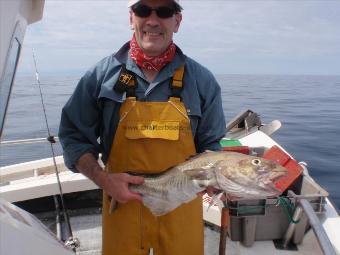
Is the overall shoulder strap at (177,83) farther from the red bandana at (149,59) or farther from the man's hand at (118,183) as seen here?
the man's hand at (118,183)

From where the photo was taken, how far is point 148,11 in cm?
275

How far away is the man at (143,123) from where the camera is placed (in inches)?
109

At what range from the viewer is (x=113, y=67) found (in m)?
2.89

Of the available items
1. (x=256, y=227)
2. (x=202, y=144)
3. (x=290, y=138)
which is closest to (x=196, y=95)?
(x=202, y=144)

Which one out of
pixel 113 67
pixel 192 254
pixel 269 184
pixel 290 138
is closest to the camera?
pixel 269 184

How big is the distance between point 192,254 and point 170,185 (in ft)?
2.48

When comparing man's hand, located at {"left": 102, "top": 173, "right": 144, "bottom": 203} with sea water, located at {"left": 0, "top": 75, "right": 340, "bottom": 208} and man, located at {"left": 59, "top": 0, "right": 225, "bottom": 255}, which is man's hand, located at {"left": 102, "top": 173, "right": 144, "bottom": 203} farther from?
sea water, located at {"left": 0, "top": 75, "right": 340, "bottom": 208}

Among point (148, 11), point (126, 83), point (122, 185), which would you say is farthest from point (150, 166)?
point (148, 11)

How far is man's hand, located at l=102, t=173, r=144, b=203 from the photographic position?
2.69 metres

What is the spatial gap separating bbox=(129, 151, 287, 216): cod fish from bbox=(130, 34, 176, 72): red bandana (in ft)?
2.58

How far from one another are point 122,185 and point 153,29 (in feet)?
3.78

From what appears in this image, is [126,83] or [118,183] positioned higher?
[126,83]

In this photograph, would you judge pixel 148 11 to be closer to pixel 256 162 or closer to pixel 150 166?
pixel 150 166

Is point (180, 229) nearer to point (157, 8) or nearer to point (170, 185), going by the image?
point (170, 185)
